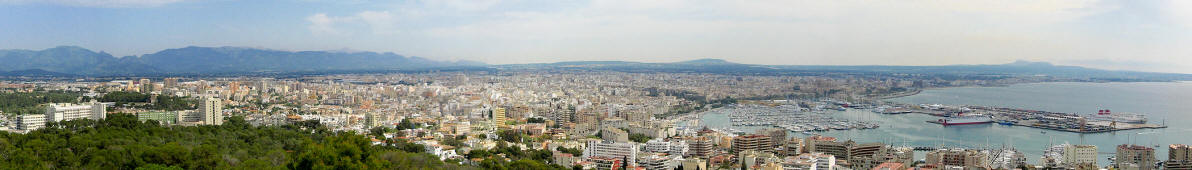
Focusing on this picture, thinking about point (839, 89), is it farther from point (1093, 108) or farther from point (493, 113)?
point (493, 113)

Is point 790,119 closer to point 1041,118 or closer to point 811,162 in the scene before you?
point 1041,118

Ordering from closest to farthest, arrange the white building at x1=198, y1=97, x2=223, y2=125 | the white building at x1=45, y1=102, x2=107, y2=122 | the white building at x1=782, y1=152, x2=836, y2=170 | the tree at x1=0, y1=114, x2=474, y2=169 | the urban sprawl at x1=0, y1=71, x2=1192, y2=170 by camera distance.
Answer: the tree at x1=0, y1=114, x2=474, y2=169 < the white building at x1=782, y1=152, x2=836, y2=170 < the urban sprawl at x1=0, y1=71, x2=1192, y2=170 < the white building at x1=45, y1=102, x2=107, y2=122 < the white building at x1=198, y1=97, x2=223, y2=125

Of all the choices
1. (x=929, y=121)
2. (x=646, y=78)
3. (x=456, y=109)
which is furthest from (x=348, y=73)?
(x=929, y=121)

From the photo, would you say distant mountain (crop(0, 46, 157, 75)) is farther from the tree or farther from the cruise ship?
the cruise ship

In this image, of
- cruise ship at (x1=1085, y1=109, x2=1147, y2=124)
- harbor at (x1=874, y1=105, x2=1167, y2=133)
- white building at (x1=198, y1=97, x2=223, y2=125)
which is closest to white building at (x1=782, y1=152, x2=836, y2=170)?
white building at (x1=198, y1=97, x2=223, y2=125)

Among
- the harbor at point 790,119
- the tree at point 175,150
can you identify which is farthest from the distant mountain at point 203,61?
the tree at point 175,150

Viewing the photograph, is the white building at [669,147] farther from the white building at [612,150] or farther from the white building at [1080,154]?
the white building at [1080,154]
